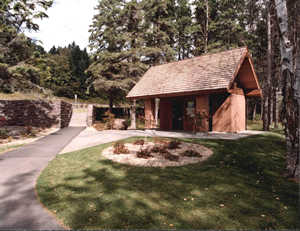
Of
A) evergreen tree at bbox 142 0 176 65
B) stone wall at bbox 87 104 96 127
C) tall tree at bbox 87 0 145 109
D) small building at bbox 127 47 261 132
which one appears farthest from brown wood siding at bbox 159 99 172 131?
evergreen tree at bbox 142 0 176 65

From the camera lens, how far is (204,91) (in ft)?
40.0

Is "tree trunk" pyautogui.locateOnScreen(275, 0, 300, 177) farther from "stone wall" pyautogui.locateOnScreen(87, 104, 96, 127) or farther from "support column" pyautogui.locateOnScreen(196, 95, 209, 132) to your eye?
"stone wall" pyautogui.locateOnScreen(87, 104, 96, 127)

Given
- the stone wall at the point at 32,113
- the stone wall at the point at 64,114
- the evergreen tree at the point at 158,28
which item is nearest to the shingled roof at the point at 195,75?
the evergreen tree at the point at 158,28

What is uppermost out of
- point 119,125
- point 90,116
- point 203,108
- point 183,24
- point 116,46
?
point 183,24

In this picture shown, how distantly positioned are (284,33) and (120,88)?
60.7 ft

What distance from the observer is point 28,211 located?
12.6ft

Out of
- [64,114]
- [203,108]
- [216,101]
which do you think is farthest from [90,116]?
[216,101]

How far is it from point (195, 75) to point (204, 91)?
211 centimetres

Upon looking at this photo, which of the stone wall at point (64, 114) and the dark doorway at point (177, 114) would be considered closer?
the dark doorway at point (177, 114)

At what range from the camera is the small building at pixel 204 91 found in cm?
1239

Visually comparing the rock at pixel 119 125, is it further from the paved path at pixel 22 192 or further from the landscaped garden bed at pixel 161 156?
the paved path at pixel 22 192

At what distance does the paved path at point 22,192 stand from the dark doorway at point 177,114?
34.0 ft

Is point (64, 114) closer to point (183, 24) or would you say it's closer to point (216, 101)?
Result: point (216, 101)

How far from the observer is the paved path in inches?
136
